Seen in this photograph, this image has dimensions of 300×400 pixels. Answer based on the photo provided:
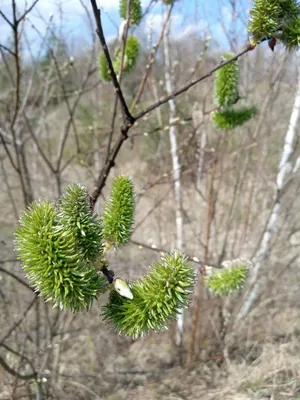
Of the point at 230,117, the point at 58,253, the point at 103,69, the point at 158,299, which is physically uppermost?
the point at 103,69

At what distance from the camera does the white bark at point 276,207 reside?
8.40ft

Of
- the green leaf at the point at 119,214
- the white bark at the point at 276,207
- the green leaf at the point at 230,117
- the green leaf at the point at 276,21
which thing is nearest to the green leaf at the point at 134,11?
the green leaf at the point at 230,117

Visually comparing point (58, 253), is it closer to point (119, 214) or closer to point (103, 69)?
point (119, 214)

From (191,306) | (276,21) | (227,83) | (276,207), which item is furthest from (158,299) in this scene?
(191,306)

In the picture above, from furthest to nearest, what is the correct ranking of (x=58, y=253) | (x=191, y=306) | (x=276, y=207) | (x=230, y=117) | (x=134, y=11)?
1. (x=191, y=306)
2. (x=276, y=207)
3. (x=230, y=117)
4. (x=134, y=11)
5. (x=58, y=253)

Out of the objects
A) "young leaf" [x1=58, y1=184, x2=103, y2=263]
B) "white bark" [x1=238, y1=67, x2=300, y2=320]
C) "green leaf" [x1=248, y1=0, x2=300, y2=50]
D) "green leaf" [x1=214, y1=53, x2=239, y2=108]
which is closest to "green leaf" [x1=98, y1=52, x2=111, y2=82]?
"green leaf" [x1=214, y1=53, x2=239, y2=108]

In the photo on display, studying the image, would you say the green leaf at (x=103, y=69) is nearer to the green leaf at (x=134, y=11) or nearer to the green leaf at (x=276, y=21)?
the green leaf at (x=134, y=11)

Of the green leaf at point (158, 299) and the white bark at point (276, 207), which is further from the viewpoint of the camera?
the white bark at point (276, 207)

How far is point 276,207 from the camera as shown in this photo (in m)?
2.74

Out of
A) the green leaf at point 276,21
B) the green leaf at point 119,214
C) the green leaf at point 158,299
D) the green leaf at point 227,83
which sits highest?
the green leaf at point 227,83

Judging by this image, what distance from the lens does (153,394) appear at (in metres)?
2.96

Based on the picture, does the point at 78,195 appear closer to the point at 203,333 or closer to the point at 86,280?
the point at 86,280

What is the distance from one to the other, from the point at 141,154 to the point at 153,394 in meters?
5.77

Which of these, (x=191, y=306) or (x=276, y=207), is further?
(x=191, y=306)
